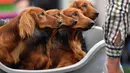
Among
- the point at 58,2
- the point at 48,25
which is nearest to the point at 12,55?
the point at 48,25

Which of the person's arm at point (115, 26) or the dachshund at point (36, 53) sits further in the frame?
the dachshund at point (36, 53)

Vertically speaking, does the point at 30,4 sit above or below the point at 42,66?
above

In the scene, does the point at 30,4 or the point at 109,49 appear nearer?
the point at 109,49

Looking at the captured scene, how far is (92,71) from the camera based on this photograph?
123cm

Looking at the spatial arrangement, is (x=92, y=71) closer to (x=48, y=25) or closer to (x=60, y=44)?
(x=60, y=44)

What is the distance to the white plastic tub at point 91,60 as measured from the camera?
1113mm

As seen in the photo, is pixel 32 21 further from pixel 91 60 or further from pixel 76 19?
pixel 91 60

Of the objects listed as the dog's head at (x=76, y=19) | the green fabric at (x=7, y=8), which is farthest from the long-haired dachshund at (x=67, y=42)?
the green fabric at (x=7, y=8)

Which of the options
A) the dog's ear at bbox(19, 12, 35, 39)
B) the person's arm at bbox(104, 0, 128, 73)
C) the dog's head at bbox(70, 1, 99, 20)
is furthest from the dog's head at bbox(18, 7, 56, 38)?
the person's arm at bbox(104, 0, 128, 73)

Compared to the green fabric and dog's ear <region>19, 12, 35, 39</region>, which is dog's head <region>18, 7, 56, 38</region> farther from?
the green fabric

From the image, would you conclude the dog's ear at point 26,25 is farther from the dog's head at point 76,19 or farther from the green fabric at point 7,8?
the green fabric at point 7,8

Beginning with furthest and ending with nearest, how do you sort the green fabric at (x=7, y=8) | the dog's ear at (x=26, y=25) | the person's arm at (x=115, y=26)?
the green fabric at (x=7, y=8) → the dog's ear at (x=26, y=25) → the person's arm at (x=115, y=26)

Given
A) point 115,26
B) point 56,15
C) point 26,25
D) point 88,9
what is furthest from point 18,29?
point 115,26

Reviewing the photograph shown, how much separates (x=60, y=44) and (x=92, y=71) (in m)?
0.18
